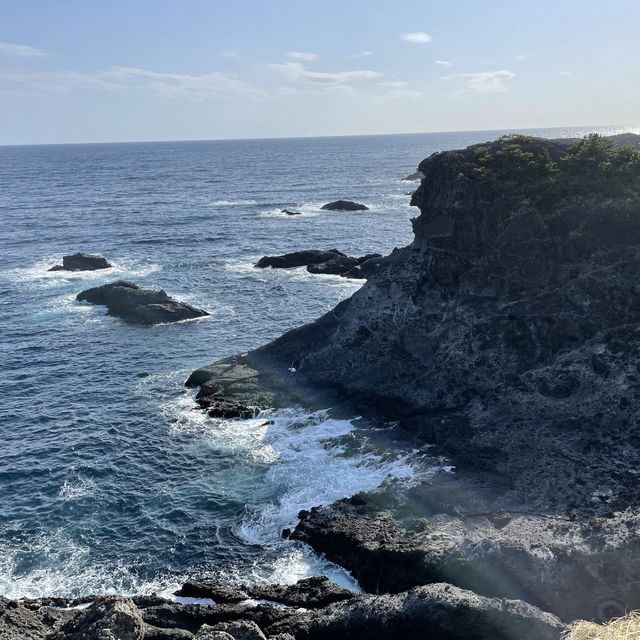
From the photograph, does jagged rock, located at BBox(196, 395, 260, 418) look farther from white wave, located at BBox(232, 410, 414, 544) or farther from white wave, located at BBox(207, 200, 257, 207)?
white wave, located at BBox(207, 200, 257, 207)

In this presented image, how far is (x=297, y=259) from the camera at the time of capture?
80.4 m

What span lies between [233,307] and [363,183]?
122021 mm

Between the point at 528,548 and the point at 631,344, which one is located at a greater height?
the point at 631,344

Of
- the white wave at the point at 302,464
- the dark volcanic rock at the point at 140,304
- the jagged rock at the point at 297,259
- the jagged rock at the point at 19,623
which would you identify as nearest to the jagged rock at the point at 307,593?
the white wave at the point at 302,464

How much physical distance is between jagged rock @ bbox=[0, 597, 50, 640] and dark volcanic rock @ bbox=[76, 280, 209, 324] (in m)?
38.8

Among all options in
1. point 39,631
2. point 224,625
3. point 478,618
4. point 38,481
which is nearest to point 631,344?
point 478,618

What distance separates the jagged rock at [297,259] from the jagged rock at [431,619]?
6164 centimetres

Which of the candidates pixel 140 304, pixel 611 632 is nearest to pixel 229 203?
pixel 140 304

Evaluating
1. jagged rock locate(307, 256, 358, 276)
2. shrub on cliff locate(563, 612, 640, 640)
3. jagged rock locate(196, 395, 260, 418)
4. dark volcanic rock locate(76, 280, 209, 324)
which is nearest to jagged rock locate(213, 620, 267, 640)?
shrub on cliff locate(563, 612, 640, 640)

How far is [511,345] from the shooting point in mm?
36094

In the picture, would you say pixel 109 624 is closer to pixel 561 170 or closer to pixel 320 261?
pixel 561 170

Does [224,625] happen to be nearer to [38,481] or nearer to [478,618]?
[478,618]

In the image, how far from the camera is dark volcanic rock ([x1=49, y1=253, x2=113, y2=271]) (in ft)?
258

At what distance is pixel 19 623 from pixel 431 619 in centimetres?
1351
